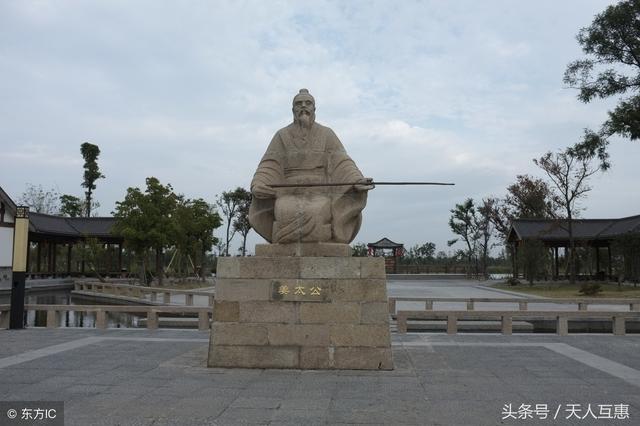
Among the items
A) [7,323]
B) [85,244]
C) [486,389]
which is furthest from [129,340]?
[85,244]

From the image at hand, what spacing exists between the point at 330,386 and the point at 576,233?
38.9 m

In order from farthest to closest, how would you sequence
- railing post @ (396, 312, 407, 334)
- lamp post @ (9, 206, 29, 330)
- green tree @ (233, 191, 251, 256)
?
green tree @ (233, 191, 251, 256) → lamp post @ (9, 206, 29, 330) → railing post @ (396, 312, 407, 334)

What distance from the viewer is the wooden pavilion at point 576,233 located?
119ft

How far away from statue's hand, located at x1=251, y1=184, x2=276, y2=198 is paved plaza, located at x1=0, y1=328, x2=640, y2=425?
2.49m

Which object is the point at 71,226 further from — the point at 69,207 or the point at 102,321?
the point at 102,321

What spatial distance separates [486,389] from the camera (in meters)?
5.86

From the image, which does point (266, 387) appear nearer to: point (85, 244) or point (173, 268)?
point (85, 244)

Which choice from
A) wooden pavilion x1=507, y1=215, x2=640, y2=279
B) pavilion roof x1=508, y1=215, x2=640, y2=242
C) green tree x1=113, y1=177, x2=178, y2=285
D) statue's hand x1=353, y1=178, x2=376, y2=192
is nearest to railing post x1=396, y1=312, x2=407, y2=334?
statue's hand x1=353, y1=178, x2=376, y2=192

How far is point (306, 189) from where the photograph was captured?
302 inches

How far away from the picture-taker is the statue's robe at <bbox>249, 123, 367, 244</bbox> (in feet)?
24.1

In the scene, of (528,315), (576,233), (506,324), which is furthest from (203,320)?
(576,233)

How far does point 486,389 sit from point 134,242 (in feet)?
89.6

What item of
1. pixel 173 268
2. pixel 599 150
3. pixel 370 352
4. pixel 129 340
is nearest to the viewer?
pixel 370 352

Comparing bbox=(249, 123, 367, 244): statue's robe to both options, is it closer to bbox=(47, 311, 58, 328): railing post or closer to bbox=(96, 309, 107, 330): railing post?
bbox=(96, 309, 107, 330): railing post
